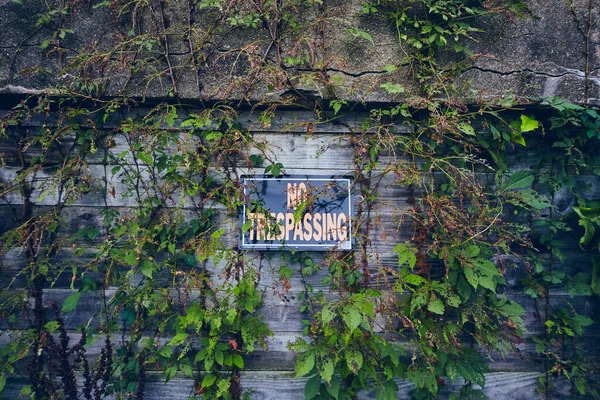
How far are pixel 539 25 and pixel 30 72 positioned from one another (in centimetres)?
332

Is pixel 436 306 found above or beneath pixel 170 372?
above

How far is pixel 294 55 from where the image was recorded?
259 cm

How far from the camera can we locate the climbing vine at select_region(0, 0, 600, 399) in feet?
8.48

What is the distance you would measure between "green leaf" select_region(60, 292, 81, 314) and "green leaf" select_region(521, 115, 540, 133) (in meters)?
3.12

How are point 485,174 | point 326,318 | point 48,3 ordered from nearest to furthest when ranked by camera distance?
point 326,318 < point 48,3 < point 485,174

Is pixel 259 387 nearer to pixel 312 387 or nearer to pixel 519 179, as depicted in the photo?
pixel 312 387

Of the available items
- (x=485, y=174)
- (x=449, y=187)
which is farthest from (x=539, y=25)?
(x=449, y=187)

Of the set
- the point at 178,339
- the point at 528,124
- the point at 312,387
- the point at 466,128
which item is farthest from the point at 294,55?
the point at 312,387

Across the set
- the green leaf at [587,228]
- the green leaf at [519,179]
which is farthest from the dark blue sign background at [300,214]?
the green leaf at [587,228]

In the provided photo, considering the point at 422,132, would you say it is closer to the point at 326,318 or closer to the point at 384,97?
the point at 384,97

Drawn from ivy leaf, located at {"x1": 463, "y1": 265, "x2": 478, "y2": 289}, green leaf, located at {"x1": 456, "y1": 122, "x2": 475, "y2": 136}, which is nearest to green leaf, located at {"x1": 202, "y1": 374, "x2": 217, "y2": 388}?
ivy leaf, located at {"x1": 463, "y1": 265, "x2": 478, "y2": 289}

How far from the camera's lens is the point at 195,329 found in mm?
2744

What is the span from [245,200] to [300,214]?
0.37m

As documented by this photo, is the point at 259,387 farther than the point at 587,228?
Yes
